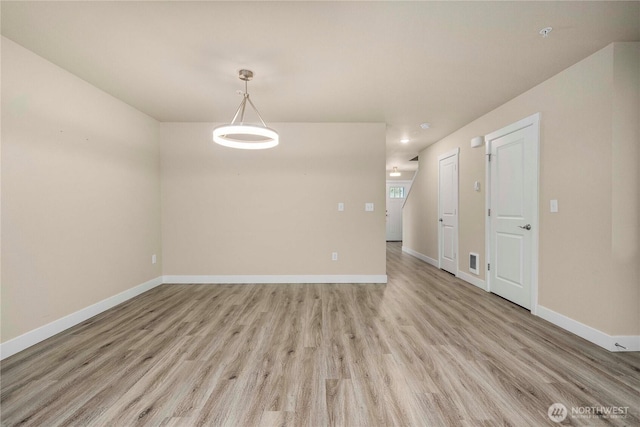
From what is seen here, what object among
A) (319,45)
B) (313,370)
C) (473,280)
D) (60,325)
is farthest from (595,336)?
(60,325)

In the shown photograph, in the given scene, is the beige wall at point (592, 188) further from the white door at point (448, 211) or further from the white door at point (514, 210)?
the white door at point (448, 211)

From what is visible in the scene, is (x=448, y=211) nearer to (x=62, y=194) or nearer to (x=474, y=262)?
(x=474, y=262)

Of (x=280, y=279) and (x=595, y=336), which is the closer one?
(x=595, y=336)

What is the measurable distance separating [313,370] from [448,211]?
3856 millimetres

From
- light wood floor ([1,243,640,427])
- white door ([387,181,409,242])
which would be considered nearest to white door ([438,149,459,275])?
light wood floor ([1,243,640,427])

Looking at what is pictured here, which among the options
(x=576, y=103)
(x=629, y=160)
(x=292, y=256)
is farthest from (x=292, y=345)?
(x=576, y=103)

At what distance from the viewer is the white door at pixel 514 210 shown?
2.80m

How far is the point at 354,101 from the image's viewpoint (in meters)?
3.16

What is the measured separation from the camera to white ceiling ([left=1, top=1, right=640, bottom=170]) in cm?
174

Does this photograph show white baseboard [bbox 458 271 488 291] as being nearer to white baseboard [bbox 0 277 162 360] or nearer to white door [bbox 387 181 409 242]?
white baseboard [bbox 0 277 162 360]

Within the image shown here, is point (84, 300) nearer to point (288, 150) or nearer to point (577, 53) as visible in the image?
point (288, 150)

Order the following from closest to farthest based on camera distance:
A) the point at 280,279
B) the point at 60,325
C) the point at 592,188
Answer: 1. the point at 592,188
2. the point at 60,325
3. the point at 280,279

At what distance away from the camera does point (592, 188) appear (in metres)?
2.20

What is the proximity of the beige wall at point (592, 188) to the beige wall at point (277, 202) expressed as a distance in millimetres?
1949
